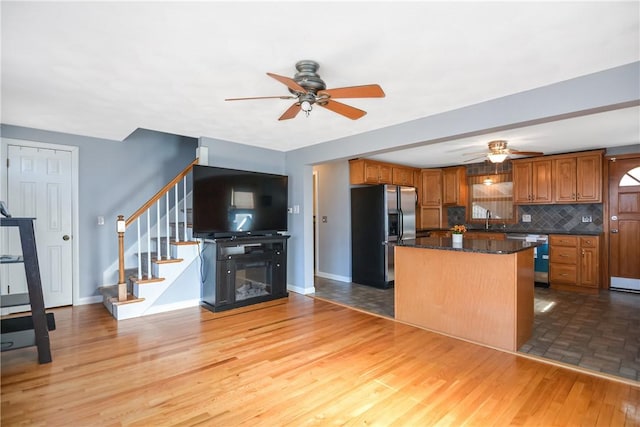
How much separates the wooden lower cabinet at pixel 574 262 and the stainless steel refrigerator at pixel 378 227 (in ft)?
7.46

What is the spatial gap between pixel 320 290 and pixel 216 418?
10.7ft

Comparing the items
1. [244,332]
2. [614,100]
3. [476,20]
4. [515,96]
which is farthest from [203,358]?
[614,100]

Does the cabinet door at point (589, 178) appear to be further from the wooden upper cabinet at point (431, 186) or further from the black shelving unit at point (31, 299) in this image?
the black shelving unit at point (31, 299)

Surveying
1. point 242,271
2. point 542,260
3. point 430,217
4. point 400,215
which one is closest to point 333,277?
point 400,215

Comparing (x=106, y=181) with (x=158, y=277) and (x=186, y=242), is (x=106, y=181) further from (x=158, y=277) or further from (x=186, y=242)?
(x=158, y=277)

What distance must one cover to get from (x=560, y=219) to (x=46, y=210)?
7897mm

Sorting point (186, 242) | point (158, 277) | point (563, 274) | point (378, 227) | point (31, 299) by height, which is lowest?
point (563, 274)

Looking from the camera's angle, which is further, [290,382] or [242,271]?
[242,271]

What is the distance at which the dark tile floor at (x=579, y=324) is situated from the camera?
2.67 metres

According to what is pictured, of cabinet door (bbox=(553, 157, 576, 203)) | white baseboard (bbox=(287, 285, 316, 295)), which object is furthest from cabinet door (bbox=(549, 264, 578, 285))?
white baseboard (bbox=(287, 285, 316, 295))

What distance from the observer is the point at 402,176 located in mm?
6273

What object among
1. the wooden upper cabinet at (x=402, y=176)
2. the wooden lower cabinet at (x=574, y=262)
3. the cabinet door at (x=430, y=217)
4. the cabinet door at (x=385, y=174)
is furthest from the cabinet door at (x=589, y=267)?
the cabinet door at (x=385, y=174)

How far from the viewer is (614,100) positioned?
2285 millimetres

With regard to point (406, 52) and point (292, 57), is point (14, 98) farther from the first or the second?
point (406, 52)
